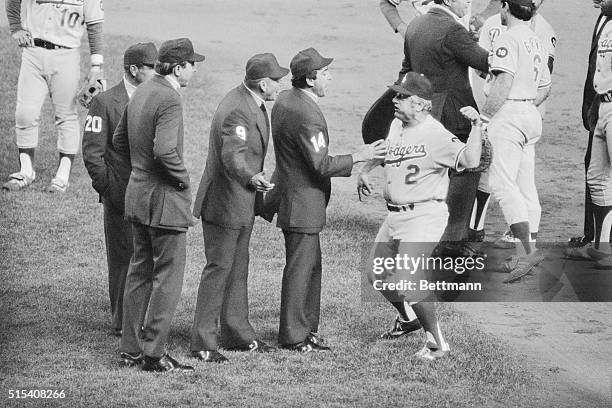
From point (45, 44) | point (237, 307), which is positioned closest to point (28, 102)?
point (45, 44)

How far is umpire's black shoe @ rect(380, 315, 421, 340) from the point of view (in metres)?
7.07

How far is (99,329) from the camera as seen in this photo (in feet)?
23.4

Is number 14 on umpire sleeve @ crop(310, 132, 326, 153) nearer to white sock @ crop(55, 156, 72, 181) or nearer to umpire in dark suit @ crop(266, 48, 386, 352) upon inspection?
umpire in dark suit @ crop(266, 48, 386, 352)

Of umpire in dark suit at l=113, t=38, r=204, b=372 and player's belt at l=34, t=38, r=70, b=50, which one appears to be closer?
umpire in dark suit at l=113, t=38, r=204, b=372

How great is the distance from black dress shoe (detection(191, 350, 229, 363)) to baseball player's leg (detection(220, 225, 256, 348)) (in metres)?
0.23

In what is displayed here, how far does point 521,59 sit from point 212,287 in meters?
2.53

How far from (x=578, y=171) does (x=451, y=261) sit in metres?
3.14

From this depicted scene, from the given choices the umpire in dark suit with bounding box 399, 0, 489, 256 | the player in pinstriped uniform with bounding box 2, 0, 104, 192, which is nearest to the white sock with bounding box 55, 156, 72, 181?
the player in pinstriped uniform with bounding box 2, 0, 104, 192

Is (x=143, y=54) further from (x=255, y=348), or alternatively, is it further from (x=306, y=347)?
(x=306, y=347)

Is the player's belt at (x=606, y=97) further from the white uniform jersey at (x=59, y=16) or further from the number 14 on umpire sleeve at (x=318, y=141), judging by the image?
the white uniform jersey at (x=59, y=16)

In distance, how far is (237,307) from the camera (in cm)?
682

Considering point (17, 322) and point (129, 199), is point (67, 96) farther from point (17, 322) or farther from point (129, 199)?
point (129, 199)

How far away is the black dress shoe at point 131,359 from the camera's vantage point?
6473 millimetres

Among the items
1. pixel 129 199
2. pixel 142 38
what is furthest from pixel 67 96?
pixel 142 38
